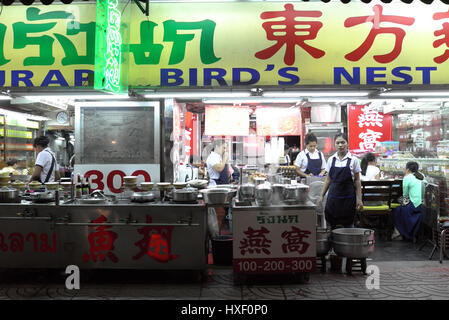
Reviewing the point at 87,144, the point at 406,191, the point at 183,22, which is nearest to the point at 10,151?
the point at 87,144

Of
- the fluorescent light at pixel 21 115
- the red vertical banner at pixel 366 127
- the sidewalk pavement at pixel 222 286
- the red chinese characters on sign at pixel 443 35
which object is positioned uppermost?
the red chinese characters on sign at pixel 443 35

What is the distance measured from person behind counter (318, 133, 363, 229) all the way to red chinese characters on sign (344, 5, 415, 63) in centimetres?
168

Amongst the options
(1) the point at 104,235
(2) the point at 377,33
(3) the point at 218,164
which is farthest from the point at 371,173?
(1) the point at 104,235

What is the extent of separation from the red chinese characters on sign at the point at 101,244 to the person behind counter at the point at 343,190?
11.2ft

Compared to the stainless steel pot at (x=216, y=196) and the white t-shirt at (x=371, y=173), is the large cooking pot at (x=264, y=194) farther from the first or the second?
the white t-shirt at (x=371, y=173)

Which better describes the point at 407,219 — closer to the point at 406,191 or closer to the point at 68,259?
the point at 406,191

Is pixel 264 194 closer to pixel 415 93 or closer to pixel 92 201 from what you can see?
pixel 92 201

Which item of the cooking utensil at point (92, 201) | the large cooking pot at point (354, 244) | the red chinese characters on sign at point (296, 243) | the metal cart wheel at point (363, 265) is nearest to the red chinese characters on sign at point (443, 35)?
the large cooking pot at point (354, 244)

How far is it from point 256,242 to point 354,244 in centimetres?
148

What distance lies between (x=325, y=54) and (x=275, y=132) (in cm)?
372

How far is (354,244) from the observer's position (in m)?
5.43

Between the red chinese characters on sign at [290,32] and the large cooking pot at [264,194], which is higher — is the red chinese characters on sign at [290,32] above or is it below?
above

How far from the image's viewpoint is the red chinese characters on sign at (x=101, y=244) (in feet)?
17.0

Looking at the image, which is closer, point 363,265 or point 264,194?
point 264,194
